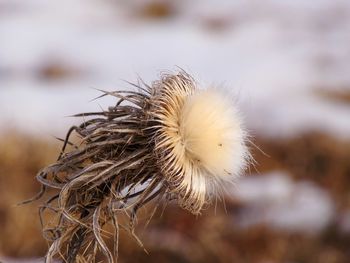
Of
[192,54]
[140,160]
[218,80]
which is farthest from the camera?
[192,54]

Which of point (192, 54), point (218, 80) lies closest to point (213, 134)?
point (218, 80)

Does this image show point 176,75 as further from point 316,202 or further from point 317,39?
point 317,39

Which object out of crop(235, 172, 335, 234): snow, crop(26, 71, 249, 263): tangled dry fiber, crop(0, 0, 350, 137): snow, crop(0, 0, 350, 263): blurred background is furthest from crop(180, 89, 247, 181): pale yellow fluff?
crop(0, 0, 350, 137): snow

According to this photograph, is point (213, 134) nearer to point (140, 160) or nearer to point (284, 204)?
point (140, 160)

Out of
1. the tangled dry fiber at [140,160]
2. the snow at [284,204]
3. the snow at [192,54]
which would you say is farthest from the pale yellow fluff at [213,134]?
the snow at [192,54]

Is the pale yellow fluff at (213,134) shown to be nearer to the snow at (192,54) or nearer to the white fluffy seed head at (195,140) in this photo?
the white fluffy seed head at (195,140)

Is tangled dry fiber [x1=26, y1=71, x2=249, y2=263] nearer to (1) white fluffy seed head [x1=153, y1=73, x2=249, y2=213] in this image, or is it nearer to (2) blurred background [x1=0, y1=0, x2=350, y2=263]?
(1) white fluffy seed head [x1=153, y1=73, x2=249, y2=213]
